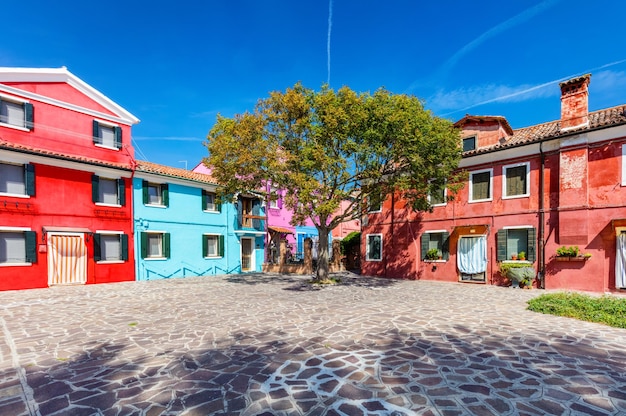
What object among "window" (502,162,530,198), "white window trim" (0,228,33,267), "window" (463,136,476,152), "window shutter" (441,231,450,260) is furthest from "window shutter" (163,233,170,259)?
"window" (502,162,530,198)

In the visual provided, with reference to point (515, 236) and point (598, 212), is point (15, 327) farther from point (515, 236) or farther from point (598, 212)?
point (598, 212)

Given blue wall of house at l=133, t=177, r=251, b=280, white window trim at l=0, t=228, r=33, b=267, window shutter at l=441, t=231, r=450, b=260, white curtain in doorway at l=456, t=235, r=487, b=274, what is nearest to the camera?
white window trim at l=0, t=228, r=33, b=267

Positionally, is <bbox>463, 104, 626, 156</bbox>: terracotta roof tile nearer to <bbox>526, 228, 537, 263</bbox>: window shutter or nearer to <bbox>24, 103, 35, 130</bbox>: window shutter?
<bbox>526, 228, 537, 263</bbox>: window shutter

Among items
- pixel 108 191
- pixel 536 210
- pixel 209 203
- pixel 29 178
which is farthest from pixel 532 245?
pixel 29 178

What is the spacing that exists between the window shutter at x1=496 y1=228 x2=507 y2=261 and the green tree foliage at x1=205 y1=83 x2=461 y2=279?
3.96 metres

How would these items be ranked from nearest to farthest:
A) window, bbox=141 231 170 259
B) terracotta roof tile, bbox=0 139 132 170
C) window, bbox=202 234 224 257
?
terracotta roof tile, bbox=0 139 132 170 < window, bbox=141 231 170 259 < window, bbox=202 234 224 257

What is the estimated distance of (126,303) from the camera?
35.8 ft

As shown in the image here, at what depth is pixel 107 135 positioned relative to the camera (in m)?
18.3

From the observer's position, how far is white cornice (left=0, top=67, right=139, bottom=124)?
15078 mm

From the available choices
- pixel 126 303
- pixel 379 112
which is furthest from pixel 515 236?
pixel 126 303

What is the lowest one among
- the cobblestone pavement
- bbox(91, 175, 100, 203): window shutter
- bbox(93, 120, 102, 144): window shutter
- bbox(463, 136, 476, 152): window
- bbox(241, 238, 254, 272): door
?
bbox(241, 238, 254, 272): door

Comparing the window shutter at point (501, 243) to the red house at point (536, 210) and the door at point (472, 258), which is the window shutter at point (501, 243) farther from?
the door at point (472, 258)

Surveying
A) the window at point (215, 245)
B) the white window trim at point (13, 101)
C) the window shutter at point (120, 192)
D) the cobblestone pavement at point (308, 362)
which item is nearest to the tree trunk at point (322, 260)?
the cobblestone pavement at point (308, 362)

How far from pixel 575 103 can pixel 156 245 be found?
22044 mm
